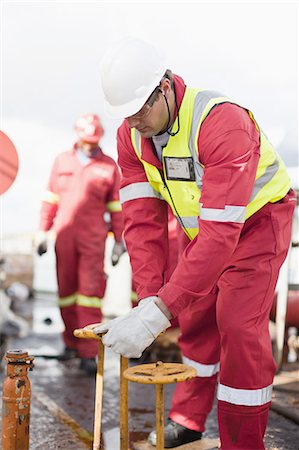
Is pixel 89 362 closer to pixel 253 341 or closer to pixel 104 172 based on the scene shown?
pixel 104 172

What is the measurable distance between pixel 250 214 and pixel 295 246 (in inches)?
80.9

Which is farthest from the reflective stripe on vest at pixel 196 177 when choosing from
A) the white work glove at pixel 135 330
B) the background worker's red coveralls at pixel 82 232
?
the background worker's red coveralls at pixel 82 232

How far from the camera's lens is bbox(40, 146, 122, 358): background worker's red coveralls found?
482cm

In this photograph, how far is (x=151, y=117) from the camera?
7.90ft

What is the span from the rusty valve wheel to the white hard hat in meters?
0.92

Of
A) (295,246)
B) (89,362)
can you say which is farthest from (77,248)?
(295,246)

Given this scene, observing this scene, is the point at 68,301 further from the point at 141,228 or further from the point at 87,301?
the point at 141,228

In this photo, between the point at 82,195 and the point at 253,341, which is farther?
the point at 82,195

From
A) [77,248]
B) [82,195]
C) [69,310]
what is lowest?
[69,310]

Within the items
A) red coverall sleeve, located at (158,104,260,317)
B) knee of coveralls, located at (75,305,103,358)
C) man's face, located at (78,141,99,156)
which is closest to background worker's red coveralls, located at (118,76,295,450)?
red coverall sleeve, located at (158,104,260,317)

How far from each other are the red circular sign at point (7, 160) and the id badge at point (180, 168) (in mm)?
893

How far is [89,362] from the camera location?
4.65 meters

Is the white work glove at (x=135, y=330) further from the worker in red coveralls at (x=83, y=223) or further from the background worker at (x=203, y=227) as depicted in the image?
the worker in red coveralls at (x=83, y=223)

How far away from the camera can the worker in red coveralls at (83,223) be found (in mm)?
4824
